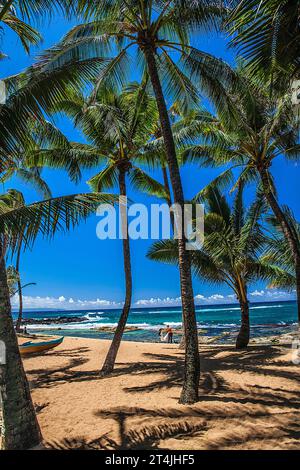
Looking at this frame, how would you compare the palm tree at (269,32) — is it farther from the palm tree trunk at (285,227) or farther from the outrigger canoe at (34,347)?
the outrigger canoe at (34,347)

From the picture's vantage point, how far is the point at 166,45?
7441 millimetres

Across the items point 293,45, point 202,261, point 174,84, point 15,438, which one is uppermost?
point 174,84

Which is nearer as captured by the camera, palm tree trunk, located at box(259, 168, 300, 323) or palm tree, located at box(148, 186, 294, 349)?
palm tree trunk, located at box(259, 168, 300, 323)

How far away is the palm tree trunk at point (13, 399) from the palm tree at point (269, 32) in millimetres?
4509

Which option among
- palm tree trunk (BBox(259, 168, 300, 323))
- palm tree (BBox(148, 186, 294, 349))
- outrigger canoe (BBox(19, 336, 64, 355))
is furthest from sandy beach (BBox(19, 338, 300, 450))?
outrigger canoe (BBox(19, 336, 64, 355))

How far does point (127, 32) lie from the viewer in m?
7.60

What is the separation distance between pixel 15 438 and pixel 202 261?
10.1 m

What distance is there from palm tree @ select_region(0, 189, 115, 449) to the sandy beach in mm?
640

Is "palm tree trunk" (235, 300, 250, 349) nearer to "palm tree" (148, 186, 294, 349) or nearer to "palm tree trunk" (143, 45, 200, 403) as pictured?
"palm tree" (148, 186, 294, 349)

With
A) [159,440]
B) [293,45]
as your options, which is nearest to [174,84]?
[293,45]

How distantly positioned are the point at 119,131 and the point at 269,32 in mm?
6831

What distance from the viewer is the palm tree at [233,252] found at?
12.2 metres

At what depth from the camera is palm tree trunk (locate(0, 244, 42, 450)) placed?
14.9 feet

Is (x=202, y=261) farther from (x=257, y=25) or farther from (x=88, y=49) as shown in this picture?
(x=257, y=25)
